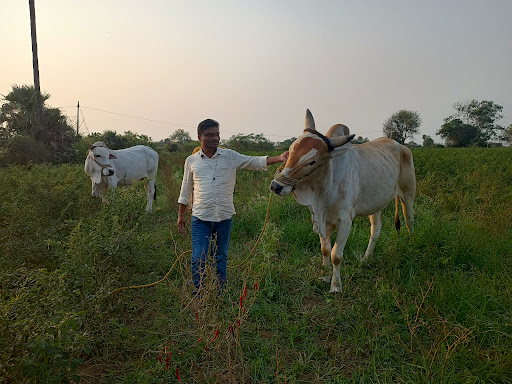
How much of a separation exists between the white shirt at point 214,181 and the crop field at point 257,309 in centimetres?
56

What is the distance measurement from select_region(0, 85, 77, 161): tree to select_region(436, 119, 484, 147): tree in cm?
6453

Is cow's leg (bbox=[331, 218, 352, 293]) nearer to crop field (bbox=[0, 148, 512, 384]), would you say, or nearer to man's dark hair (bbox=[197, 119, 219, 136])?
crop field (bbox=[0, 148, 512, 384])

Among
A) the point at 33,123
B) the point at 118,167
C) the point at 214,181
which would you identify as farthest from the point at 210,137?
the point at 33,123

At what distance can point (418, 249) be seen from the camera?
436cm

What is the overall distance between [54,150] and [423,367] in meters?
20.1

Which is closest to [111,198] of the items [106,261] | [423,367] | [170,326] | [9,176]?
[106,261]

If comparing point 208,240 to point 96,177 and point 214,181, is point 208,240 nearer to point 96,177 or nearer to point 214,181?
point 214,181

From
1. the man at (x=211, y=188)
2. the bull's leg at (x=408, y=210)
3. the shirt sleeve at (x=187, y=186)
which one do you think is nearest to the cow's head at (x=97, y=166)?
the shirt sleeve at (x=187, y=186)

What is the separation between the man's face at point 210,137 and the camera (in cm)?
325

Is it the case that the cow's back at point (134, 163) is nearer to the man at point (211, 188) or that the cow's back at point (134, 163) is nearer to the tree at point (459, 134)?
the man at point (211, 188)

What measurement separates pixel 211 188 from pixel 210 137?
480 mm

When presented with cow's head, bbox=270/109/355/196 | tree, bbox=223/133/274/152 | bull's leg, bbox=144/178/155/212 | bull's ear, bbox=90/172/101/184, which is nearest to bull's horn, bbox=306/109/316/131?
cow's head, bbox=270/109/355/196

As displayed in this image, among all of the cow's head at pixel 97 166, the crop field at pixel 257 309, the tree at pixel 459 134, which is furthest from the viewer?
the tree at pixel 459 134

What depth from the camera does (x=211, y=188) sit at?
3279 millimetres
